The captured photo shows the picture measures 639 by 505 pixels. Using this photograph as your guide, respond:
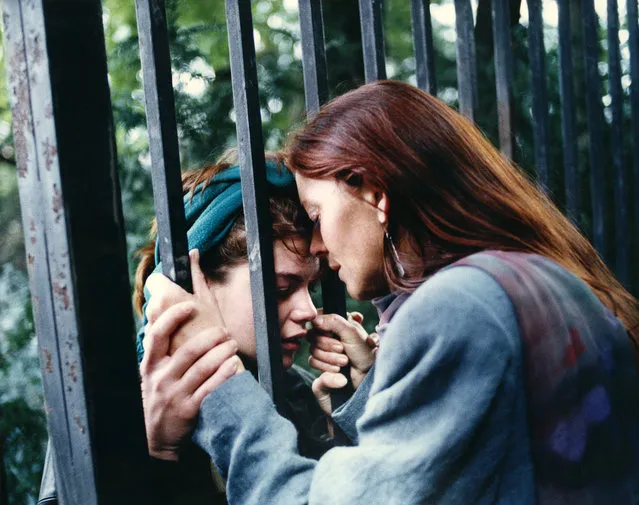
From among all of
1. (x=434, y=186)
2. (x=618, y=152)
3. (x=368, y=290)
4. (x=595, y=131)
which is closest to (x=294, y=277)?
(x=368, y=290)

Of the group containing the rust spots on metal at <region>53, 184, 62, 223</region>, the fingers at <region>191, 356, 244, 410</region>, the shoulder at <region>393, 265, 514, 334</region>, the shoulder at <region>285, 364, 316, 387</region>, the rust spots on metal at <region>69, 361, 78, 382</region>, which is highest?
the rust spots on metal at <region>53, 184, 62, 223</region>

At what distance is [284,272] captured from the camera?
225 cm

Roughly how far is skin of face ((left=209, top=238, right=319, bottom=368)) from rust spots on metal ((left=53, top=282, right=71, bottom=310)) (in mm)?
1032

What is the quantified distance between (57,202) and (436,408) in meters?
0.74

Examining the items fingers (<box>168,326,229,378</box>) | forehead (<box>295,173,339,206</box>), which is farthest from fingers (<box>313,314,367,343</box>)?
fingers (<box>168,326,229,378</box>)

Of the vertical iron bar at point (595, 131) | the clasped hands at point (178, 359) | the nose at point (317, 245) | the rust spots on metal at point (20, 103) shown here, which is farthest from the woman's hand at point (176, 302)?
the vertical iron bar at point (595, 131)

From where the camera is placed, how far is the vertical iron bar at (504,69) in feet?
8.52

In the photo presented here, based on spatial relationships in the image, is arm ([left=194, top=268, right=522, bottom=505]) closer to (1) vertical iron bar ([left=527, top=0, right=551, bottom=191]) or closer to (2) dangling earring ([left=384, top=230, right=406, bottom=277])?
(2) dangling earring ([left=384, top=230, right=406, bottom=277])

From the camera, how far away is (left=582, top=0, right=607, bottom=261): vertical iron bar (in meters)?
3.07

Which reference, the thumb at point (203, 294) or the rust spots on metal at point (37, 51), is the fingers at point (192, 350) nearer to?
the thumb at point (203, 294)

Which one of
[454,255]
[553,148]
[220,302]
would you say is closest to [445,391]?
[454,255]

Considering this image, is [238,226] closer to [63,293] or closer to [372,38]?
[372,38]

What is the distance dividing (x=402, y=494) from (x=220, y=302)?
48.3 inches

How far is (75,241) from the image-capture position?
119 cm
